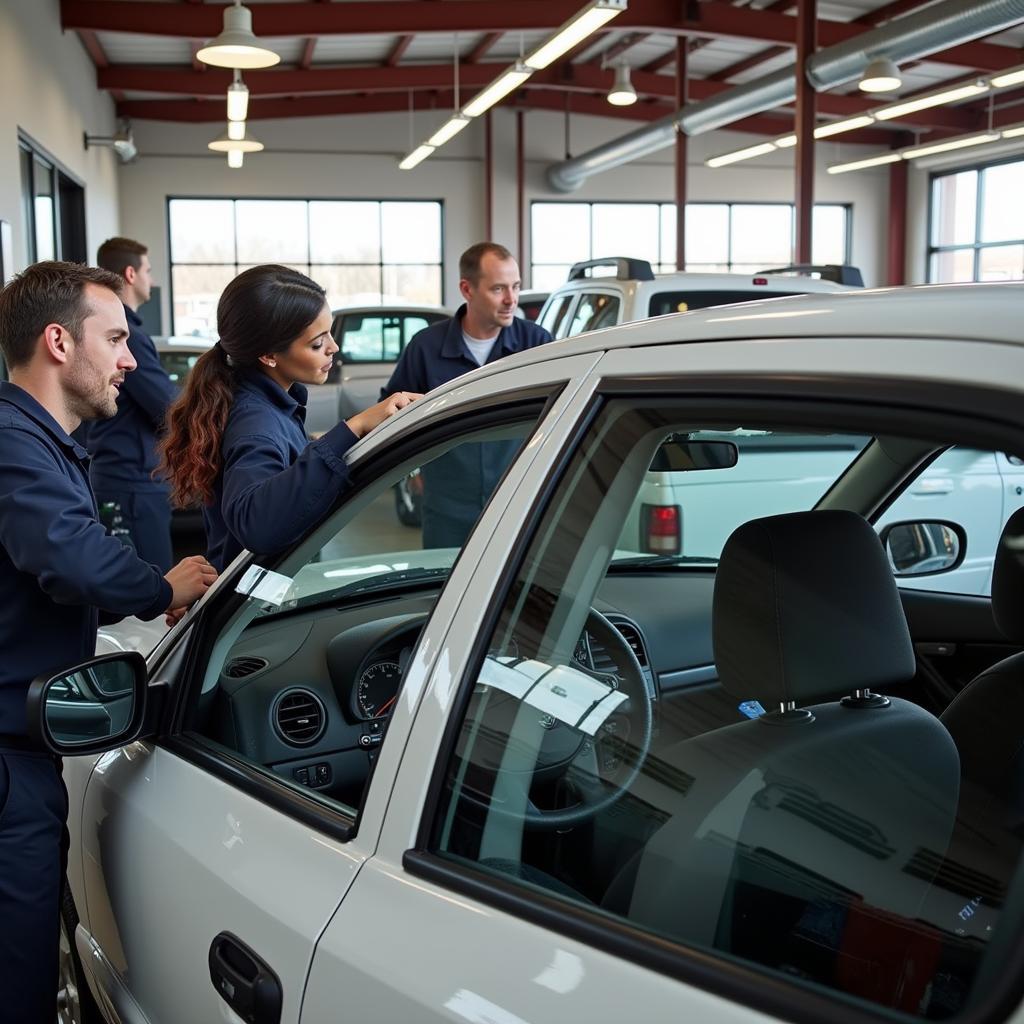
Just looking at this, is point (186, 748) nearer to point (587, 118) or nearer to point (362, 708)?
point (362, 708)

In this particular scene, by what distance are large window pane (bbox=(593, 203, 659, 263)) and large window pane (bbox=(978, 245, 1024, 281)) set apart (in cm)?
630

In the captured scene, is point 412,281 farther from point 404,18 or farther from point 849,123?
point 404,18

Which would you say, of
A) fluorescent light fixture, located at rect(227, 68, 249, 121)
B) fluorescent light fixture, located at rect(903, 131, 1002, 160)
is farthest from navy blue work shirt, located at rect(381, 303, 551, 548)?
fluorescent light fixture, located at rect(903, 131, 1002, 160)

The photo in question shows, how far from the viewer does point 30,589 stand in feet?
6.94

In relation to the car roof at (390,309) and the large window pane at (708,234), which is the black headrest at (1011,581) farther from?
the large window pane at (708,234)

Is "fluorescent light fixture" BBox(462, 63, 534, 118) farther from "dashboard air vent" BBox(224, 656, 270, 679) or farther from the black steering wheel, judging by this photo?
the black steering wheel

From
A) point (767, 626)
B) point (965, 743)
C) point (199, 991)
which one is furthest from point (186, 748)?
point (965, 743)

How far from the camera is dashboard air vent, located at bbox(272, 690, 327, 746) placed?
2123 millimetres

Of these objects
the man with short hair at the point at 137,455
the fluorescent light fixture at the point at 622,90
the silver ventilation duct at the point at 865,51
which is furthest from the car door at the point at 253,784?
the fluorescent light fixture at the point at 622,90

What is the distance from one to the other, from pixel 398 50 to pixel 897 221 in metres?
11.6

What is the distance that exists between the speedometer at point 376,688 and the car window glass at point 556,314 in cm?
459

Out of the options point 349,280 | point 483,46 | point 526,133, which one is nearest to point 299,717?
point 483,46

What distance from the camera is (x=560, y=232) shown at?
24.2 meters

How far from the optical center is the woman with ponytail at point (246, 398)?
2398mm
